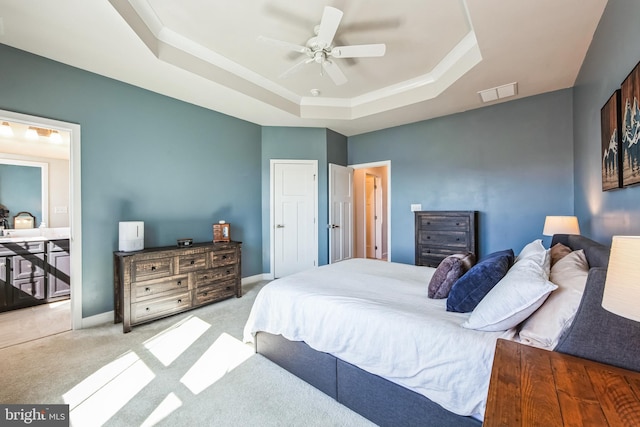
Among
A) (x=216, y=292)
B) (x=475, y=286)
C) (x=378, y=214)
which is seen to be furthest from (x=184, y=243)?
(x=378, y=214)

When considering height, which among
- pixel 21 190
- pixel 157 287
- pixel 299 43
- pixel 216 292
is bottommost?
pixel 216 292

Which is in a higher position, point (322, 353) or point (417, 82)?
point (417, 82)

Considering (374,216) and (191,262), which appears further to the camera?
(374,216)

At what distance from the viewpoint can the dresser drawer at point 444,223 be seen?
362 centimetres

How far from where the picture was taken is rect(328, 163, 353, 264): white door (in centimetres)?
472

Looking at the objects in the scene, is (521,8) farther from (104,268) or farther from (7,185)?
(7,185)

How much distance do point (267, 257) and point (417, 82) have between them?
3513 mm

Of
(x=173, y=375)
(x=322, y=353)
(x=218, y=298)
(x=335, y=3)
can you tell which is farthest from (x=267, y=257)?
(x=335, y=3)

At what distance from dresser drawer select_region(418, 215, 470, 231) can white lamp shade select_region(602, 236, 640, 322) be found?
312cm

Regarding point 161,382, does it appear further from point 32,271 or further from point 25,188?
point 25,188

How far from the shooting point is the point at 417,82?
3512mm

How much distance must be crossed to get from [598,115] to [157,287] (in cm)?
436

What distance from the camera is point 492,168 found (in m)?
3.68

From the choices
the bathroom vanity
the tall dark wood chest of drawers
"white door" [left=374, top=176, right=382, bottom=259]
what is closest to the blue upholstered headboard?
the tall dark wood chest of drawers
